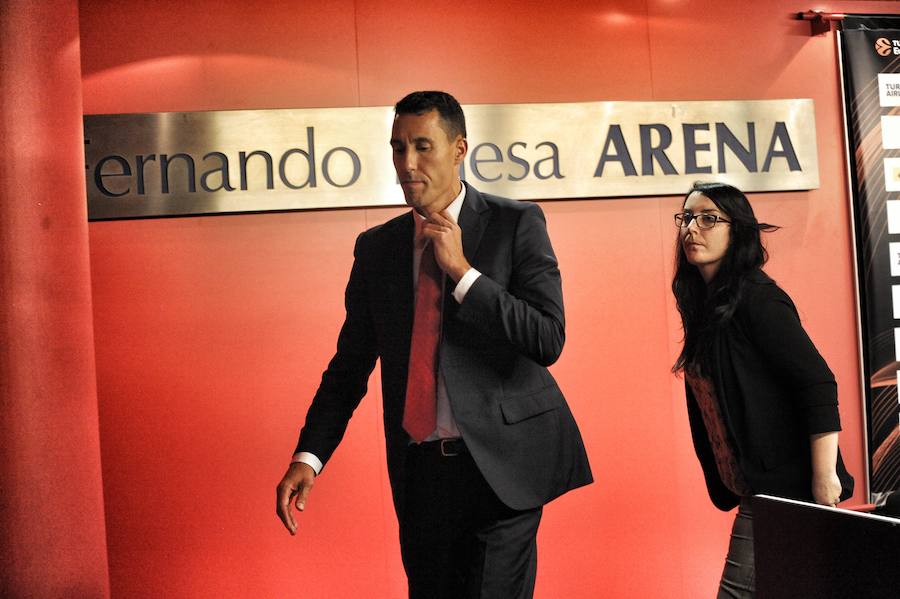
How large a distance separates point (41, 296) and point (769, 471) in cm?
241

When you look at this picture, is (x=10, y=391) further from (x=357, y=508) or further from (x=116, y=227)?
(x=357, y=508)

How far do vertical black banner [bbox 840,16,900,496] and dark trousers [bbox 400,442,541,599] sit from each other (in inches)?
113

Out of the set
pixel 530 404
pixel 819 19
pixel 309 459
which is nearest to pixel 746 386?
pixel 530 404

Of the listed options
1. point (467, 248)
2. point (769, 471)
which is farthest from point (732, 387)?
point (467, 248)

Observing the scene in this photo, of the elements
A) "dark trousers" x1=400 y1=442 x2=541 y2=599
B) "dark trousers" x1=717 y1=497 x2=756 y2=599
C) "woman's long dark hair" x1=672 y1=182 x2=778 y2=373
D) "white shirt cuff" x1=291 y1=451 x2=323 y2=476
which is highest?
"woman's long dark hair" x1=672 y1=182 x2=778 y2=373

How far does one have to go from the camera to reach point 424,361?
94.5 inches

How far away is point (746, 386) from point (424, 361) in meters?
0.91

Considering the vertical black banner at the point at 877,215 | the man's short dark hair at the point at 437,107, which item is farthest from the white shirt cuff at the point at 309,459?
the vertical black banner at the point at 877,215

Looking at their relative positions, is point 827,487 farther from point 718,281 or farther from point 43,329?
point 43,329

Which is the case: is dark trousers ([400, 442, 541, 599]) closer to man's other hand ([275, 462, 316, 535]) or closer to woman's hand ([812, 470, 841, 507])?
man's other hand ([275, 462, 316, 535])

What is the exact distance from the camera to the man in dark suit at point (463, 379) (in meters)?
2.30

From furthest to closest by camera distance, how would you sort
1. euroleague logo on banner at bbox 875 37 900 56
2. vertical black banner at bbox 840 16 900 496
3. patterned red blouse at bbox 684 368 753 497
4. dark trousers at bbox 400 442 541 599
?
euroleague logo on banner at bbox 875 37 900 56 < vertical black banner at bbox 840 16 900 496 < patterned red blouse at bbox 684 368 753 497 < dark trousers at bbox 400 442 541 599

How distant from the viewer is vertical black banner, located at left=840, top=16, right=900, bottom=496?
466 cm

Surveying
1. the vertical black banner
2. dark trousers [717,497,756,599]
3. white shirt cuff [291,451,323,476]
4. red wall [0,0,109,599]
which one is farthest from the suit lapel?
the vertical black banner
